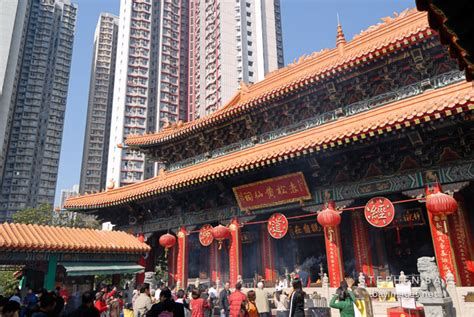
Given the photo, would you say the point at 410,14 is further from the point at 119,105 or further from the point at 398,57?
the point at 119,105

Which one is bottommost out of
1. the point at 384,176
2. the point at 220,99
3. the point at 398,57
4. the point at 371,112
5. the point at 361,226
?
the point at 361,226

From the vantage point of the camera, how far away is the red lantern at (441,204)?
8.29m

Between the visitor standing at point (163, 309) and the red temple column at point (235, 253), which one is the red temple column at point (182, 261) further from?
the visitor standing at point (163, 309)

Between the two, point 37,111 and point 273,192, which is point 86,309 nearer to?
point 273,192

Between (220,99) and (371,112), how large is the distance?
4491 centimetres

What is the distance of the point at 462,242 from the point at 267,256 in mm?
6470

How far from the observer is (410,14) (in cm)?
1218

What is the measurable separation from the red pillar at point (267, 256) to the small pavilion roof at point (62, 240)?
498 centimetres

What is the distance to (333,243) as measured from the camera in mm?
10234

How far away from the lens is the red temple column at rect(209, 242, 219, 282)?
1484cm

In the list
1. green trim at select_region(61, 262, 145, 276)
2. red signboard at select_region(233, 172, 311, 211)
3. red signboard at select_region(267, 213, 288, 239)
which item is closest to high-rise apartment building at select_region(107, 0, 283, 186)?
green trim at select_region(61, 262, 145, 276)

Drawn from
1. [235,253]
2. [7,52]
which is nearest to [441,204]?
[235,253]

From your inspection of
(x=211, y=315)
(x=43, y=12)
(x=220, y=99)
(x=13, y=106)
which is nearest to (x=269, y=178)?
(x=211, y=315)

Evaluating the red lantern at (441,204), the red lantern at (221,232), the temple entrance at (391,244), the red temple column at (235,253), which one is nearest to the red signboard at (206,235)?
the red lantern at (221,232)
